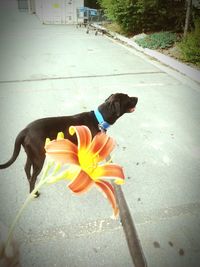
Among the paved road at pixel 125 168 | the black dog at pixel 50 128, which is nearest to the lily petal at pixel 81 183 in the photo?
the paved road at pixel 125 168

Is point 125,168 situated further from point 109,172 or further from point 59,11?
point 59,11

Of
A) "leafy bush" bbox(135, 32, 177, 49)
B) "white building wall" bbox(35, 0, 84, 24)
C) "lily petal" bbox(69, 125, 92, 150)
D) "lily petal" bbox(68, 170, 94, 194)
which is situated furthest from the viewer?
"white building wall" bbox(35, 0, 84, 24)

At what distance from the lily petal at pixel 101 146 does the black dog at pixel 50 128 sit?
6.02 ft

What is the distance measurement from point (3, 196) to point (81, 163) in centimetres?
254

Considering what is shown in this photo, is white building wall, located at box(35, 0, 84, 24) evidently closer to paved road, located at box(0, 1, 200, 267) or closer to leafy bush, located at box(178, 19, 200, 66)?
paved road, located at box(0, 1, 200, 267)

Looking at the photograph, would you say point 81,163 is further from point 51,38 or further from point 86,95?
point 51,38

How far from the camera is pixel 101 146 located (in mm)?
773

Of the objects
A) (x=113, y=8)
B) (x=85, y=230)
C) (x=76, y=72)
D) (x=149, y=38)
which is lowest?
(x=85, y=230)

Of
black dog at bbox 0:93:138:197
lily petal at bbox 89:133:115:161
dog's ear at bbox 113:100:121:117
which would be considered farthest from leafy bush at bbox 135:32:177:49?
lily petal at bbox 89:133:115:161

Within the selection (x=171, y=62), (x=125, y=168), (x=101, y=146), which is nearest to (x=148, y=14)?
(x=171, y=62)

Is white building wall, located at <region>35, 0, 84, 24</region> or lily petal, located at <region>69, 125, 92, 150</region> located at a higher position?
white building wall, located at <region>35, 0, 84, 24</region>

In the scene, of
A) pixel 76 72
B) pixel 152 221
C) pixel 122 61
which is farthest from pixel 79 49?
pixel 152 221

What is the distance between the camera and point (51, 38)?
12.6 m

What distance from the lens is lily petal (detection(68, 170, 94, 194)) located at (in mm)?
614
